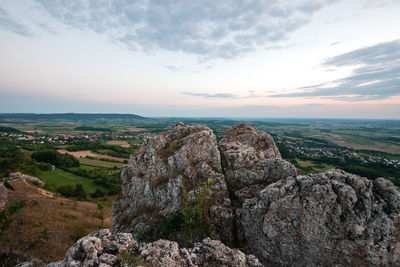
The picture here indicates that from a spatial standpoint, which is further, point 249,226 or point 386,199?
point 249,226

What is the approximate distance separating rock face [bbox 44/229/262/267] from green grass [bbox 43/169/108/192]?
58020mm

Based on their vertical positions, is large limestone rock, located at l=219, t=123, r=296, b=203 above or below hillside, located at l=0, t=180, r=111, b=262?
above

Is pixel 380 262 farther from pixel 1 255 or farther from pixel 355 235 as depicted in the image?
pixel 1 255

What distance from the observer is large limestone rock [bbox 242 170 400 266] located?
880cm

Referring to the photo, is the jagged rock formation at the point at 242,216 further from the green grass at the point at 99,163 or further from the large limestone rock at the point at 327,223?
the green grass at the point at 99,163

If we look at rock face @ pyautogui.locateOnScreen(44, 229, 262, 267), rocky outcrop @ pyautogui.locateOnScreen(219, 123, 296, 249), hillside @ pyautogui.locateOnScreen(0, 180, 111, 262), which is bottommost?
hillside @ pyautogui.locateOnScreen(0, 180, 111, 262)

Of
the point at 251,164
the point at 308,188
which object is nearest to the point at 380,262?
the point at 308,188

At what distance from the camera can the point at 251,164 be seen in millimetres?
16125

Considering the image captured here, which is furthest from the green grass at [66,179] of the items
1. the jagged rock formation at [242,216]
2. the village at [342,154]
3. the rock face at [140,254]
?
the village at [342,154]

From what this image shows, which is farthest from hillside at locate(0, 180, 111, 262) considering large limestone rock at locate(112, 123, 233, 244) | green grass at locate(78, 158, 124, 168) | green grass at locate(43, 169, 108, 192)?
green grass at locate(78, 158, 124, 168)

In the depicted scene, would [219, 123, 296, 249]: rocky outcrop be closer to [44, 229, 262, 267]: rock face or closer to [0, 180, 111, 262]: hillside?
[44, 229, 262, 267]: rock face

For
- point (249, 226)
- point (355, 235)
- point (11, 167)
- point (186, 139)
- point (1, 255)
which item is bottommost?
point (11, 167)

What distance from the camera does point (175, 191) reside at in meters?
14.6

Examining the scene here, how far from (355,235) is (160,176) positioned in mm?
13836
